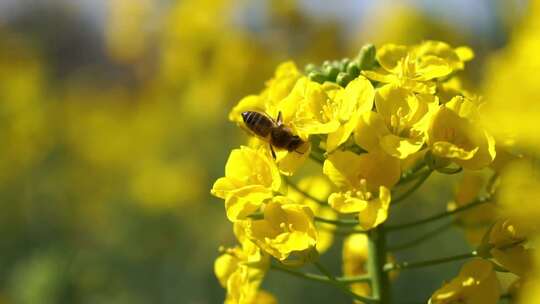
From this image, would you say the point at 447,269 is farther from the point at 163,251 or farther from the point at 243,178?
the point at 243,178

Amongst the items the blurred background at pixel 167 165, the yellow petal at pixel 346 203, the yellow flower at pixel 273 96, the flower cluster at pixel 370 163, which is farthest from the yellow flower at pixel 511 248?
the blurred background at pixel 167 165

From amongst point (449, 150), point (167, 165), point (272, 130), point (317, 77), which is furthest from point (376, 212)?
point (167, 165)

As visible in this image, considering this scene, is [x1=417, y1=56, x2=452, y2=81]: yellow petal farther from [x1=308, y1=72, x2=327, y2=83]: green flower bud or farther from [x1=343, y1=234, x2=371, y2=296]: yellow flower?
[x1=343, y1=234, x2=371, y2=296]: yellow flower

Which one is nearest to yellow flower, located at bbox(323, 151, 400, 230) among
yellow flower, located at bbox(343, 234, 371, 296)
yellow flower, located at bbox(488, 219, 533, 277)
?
yellow flower, located at bbox(488, 219, 533, 277)

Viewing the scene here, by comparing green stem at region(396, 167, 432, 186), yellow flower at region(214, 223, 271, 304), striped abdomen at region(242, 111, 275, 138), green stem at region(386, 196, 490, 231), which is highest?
striped abdomen at region(242, 111, 275, 138)

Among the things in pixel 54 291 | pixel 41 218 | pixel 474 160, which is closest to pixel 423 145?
pixel 474 160

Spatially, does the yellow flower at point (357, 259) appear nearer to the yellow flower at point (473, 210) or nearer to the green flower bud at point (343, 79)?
the yellow flower at point (473, 210)
